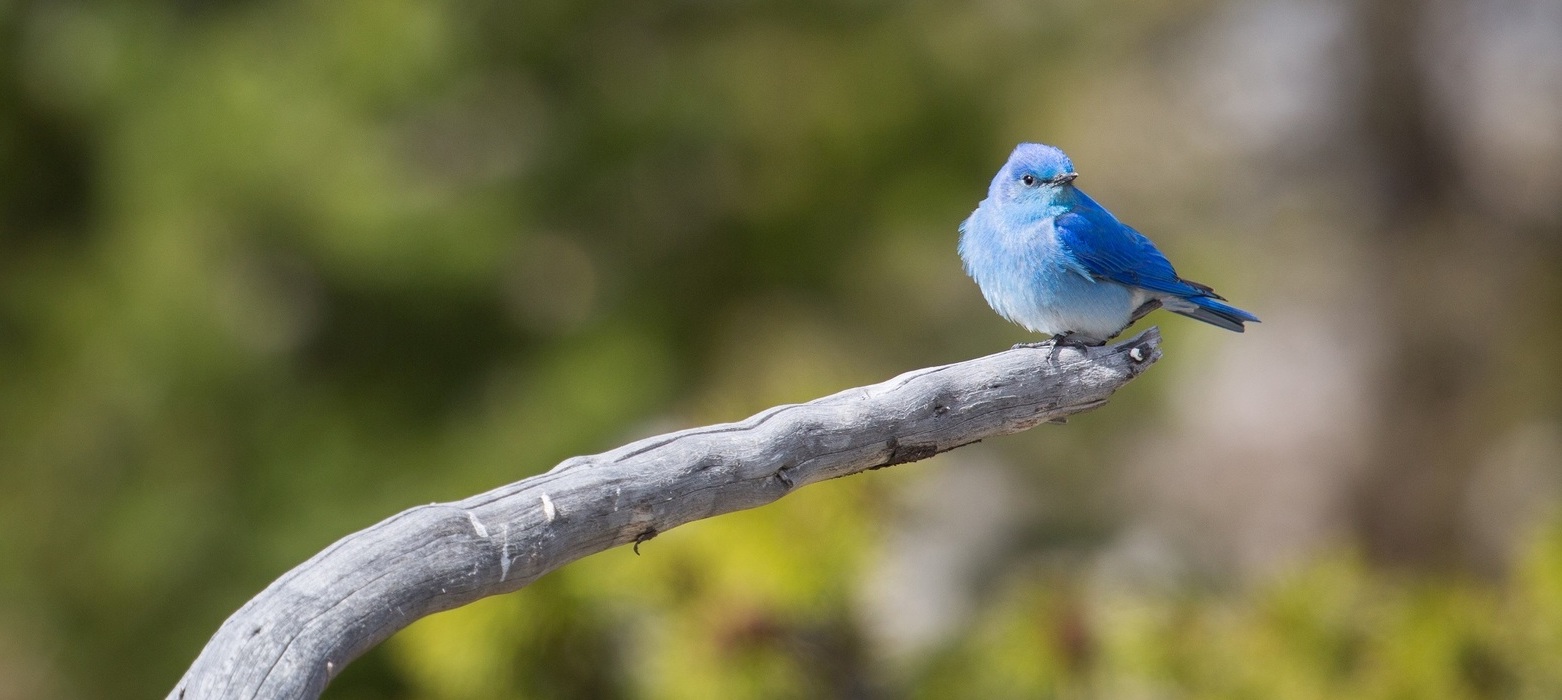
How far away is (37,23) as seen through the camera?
7.70 metres

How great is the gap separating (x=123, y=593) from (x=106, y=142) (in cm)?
261

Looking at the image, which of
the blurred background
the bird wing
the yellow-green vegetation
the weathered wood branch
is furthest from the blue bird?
the blurred background

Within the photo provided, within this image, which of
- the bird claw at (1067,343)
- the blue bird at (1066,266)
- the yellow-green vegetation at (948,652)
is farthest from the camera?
the yellow-green vegetation at (948,652)

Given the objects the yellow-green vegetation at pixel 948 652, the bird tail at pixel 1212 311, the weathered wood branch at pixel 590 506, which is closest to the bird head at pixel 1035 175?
the bird tail at pixel 1212 311

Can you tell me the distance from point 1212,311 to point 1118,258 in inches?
11.5

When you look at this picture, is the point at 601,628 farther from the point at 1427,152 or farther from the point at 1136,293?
the point at 1427,152

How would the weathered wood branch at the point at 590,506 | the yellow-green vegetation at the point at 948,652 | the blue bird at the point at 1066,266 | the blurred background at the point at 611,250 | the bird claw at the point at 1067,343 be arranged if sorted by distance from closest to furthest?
1. the weathered wood branch at the point at 590,506
2. the bird claw at the point at 1067,343
3. the blue bird at the point at 1066,266
4. the yellow-green vegetation at the point at 948,652
5. the blurred background at the point at 611,250

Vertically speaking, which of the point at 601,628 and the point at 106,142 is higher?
the point at 106,142

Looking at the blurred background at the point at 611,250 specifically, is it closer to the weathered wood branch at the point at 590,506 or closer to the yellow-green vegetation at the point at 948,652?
the yellow-green vegetation at the point at 948,652

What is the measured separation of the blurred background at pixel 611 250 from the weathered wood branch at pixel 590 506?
3.41m

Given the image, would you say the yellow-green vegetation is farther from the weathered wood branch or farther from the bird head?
the weathered wood branch

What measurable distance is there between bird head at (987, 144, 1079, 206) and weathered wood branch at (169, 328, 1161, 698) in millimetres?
769

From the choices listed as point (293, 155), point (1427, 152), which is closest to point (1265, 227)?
point (1427, 152)

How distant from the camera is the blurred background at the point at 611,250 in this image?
284 inches
